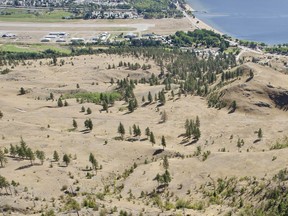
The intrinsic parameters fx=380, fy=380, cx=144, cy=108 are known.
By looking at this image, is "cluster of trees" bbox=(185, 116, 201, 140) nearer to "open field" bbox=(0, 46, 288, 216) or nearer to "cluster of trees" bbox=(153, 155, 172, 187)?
"open field" bbox=(0, 46, 288, 216)

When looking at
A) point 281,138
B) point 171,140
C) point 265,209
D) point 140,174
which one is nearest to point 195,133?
point 171,140

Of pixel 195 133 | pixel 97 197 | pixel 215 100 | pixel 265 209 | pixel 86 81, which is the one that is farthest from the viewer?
pixel 86 81

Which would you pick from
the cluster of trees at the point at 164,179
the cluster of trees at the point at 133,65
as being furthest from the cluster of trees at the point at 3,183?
the cluster of trees at the point at 133,65

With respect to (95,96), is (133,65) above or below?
above

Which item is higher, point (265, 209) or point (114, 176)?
point (265, 209)

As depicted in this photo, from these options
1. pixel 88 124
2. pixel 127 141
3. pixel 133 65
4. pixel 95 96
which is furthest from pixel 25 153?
pixel 133 65

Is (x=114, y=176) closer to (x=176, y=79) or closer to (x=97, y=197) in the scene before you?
(x=97, y=197)

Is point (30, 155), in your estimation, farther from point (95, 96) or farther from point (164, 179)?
point (95, 96)
